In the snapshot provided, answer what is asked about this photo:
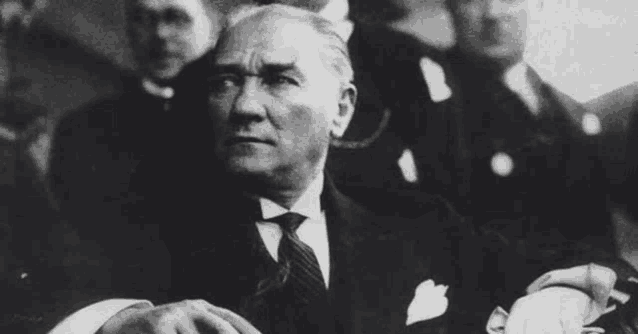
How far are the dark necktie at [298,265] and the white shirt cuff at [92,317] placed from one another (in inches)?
21.1

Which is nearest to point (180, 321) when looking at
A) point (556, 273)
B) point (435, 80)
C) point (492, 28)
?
point (435, 80)

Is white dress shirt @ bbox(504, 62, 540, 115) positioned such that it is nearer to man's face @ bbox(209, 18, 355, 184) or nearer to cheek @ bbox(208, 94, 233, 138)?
man's face @ bbox(209, 18, 355, 184)

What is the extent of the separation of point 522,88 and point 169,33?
4.73 feet

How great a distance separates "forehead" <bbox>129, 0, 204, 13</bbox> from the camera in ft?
14.3

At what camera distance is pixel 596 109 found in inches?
177

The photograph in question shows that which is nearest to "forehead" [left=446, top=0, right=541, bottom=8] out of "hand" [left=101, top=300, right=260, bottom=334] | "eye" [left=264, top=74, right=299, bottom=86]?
"eye" [left=264, top=74, right=299, bottom=86]

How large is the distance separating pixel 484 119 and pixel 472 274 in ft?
2.06

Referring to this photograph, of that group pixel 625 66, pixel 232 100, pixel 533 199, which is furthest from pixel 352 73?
pixel 625 66

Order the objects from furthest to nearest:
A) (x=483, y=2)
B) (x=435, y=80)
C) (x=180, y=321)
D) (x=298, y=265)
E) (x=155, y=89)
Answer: (x=483, y=2)
(x=435, y=80)
(x=155, y=89)
(x=298, y=265)
(x=180, y=321)

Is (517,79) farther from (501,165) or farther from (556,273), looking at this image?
(556,273)

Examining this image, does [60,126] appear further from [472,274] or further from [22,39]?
[472,274]

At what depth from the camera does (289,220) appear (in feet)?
13.9

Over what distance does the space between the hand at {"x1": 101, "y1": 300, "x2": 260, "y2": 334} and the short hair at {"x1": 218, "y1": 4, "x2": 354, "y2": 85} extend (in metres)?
1.02

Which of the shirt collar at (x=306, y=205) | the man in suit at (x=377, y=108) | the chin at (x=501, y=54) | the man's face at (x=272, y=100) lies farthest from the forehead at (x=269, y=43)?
the chin at (x=501, y=54)
